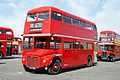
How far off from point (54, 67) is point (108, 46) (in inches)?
584

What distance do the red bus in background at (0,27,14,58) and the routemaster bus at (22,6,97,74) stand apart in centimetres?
1289

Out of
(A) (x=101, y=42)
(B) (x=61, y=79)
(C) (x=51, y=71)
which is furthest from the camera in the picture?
(A) (x=101, y=42)

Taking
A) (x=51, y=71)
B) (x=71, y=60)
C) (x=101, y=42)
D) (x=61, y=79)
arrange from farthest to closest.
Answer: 1. (x=101, y=42)
2. (x=71, y=60)
3. (x=51, y=71)
4. (x=61, y=79)

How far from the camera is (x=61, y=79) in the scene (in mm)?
13461

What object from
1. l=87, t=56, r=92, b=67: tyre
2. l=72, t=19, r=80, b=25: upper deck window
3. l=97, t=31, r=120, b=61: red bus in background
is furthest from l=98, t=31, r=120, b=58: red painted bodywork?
l=72, t=19, r=80, b=25: upper deck window

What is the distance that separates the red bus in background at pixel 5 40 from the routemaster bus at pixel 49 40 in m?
12.9

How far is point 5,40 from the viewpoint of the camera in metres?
29.8

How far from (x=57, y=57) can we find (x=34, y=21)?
8.39 feet

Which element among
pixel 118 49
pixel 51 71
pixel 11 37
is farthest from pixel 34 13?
Result: pixel 118 49

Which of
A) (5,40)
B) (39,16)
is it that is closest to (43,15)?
(39,16)

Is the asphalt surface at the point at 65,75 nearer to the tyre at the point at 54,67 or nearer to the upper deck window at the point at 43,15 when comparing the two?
the tyre at the point at 54,67

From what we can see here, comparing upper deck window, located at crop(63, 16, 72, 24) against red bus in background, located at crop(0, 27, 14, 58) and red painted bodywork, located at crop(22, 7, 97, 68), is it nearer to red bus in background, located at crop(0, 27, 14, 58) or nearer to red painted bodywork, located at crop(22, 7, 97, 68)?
red painted bodywork, located at crop(22, 7, 97, 68)

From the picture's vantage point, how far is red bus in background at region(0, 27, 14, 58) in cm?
2944

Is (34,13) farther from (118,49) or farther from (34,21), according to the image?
(118,49)
